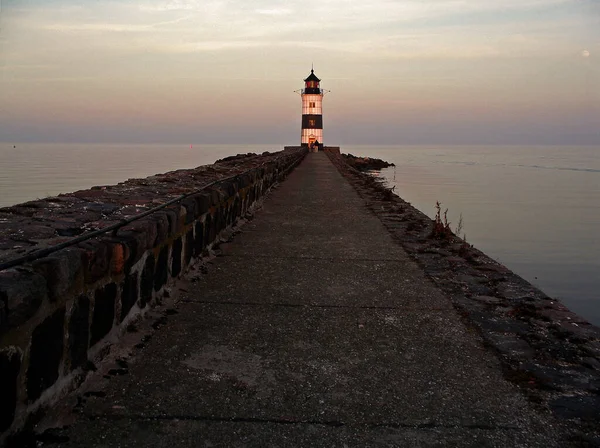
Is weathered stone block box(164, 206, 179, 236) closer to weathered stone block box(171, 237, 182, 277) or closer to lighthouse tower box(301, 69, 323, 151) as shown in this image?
weathered stone block box(171, 237, 182, 277)

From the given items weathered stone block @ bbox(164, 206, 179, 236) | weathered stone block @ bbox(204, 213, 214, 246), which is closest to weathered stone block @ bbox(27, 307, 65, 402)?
weathered stone block @ bbox(164, 206, 179, 236)

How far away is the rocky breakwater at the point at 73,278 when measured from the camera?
194 centimetres

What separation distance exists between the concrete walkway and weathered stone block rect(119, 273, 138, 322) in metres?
0.24

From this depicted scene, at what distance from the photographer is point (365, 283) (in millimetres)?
4418

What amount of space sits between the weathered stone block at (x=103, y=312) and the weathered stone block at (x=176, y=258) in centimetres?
107

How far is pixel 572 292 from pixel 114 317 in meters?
8.81

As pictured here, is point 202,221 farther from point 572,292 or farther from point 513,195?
point 513,195

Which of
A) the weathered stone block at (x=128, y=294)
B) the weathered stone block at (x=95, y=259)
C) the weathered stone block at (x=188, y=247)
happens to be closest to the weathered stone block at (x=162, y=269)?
the weathered stone block at (x=128, y=294)

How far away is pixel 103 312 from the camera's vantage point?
270 centimetres

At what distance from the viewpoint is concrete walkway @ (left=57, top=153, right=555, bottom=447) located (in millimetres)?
2158

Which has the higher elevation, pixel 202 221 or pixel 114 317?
pixel 202 221

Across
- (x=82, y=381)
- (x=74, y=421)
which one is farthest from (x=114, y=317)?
(x=74, y=421)

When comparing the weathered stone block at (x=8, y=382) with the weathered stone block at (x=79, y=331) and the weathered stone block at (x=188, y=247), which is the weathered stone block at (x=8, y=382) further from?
the weathered stone block at (x=188, y=247)

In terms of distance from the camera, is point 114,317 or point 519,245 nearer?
point 114,317
